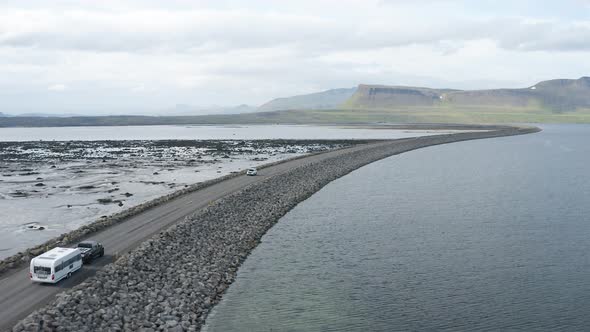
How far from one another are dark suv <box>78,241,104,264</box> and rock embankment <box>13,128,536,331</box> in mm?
2005

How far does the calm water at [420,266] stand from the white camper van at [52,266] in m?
9.72

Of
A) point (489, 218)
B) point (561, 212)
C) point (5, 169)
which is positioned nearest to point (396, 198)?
point (489, 218)

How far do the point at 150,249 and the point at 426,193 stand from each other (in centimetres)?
4516

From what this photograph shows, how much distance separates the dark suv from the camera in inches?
1284

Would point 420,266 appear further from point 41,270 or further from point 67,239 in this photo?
point 67,239

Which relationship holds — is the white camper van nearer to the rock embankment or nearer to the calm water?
the rock embankment

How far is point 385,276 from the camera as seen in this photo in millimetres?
34312

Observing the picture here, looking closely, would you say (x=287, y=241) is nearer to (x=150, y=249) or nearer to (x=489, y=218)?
(x=150, y=249)

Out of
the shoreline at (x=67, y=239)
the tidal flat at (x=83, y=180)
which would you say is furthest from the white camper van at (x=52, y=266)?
the tidal flat at (x=83, y=180)

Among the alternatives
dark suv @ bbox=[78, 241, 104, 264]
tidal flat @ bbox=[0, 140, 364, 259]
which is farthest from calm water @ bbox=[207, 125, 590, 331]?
tidal flat @ bbox=[0, 140, 364, 259]

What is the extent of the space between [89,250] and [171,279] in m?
6.19

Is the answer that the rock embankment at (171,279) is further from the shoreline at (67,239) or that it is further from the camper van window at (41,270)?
the shoreline at (67,239)

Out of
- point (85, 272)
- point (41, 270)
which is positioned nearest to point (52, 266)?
point (41, 270)

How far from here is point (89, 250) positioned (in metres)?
33.0
